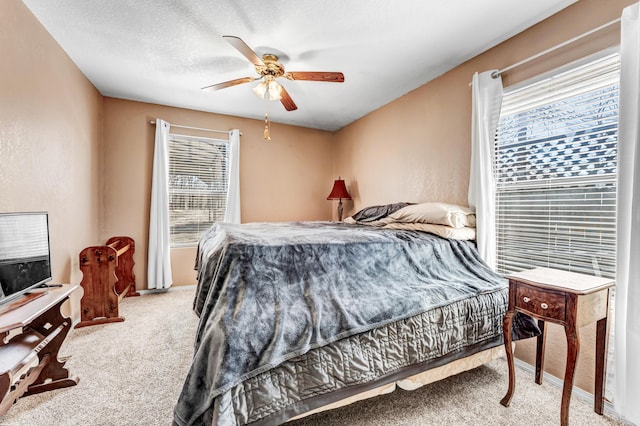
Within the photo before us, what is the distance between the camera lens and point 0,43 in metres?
1.66

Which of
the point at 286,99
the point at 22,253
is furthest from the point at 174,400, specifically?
the point at 286,99

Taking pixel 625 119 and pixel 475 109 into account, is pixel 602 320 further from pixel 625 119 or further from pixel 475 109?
pixel 475 109

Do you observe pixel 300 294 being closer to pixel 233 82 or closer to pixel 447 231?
pixel 447 231

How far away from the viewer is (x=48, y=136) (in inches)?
86.3

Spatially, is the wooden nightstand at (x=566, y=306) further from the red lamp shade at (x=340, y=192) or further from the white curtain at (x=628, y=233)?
the red lamp shade at (x=340, y=192)

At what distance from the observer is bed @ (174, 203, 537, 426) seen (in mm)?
1112

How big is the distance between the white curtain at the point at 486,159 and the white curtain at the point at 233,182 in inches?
117

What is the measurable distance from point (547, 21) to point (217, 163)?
376 centimetres

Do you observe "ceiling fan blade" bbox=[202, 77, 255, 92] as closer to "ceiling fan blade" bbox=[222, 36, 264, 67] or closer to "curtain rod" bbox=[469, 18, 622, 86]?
"ceiling fan blade" bbox=[222, 36, 264, 67]

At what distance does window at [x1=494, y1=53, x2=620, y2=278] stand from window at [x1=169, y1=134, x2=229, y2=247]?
341 centimetres

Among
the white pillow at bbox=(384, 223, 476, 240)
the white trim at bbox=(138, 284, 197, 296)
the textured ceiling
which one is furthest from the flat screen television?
the white pillow at bbox=(384, 223, 476, 240)

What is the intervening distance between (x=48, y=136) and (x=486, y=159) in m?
3.46

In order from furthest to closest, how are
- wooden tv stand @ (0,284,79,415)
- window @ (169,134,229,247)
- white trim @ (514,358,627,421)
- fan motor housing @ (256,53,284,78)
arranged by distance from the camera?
window @ (169,134,229,247)
fan motor housing @ (256,53,284,78)
white trim @ (514,358,627,421)
wooden tv stand @ (0,284,79,415)

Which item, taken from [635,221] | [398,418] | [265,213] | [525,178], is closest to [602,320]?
[635,221]
